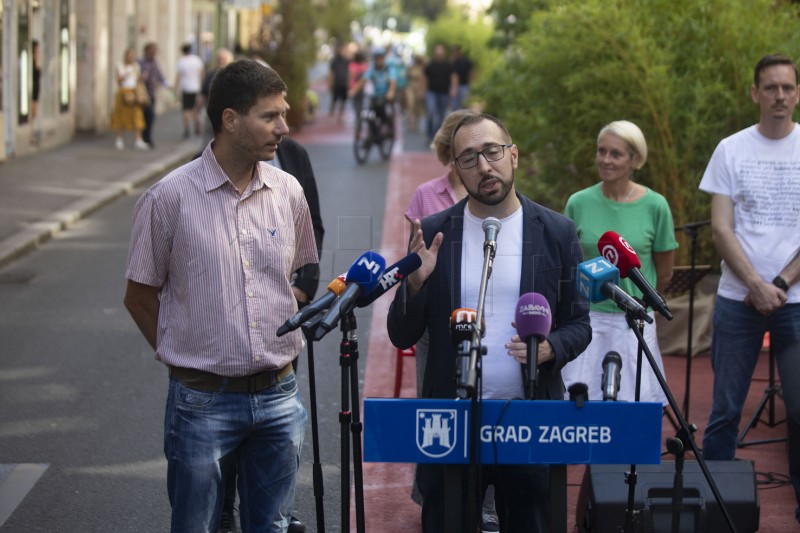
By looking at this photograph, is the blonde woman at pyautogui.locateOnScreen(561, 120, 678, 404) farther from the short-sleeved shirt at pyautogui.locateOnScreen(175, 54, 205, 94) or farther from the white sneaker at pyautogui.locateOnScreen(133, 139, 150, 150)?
the short-sleeved shirt at pyautogui.locateOnScreen(175, 54, 205, 94)

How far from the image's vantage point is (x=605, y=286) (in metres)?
3.71

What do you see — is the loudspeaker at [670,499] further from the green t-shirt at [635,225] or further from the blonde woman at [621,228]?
the green t-shirt at [635,225]

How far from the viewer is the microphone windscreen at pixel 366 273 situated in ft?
11.9

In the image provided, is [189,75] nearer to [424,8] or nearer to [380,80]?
[380,80]

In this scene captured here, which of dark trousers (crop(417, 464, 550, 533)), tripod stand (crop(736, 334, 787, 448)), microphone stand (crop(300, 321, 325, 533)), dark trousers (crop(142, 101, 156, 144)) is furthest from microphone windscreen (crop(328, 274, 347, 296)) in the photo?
dark trousers (crop(142, 101, 156, 144))

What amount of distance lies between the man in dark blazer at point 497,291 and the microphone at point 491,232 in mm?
181

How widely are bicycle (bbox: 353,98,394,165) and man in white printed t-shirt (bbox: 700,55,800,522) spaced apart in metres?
16.8

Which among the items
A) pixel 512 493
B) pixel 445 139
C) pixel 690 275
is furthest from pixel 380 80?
pixel 512 493

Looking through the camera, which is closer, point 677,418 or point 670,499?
point 677,418

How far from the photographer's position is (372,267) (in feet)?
11.9

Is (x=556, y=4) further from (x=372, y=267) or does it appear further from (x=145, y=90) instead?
(x=145, y=90)

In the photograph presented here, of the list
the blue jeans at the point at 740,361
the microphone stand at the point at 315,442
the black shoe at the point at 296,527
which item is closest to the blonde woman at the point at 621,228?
the blue jeans at the point at 740,361

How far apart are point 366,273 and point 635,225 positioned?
2785 millimetres

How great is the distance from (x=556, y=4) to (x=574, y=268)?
7.18m
